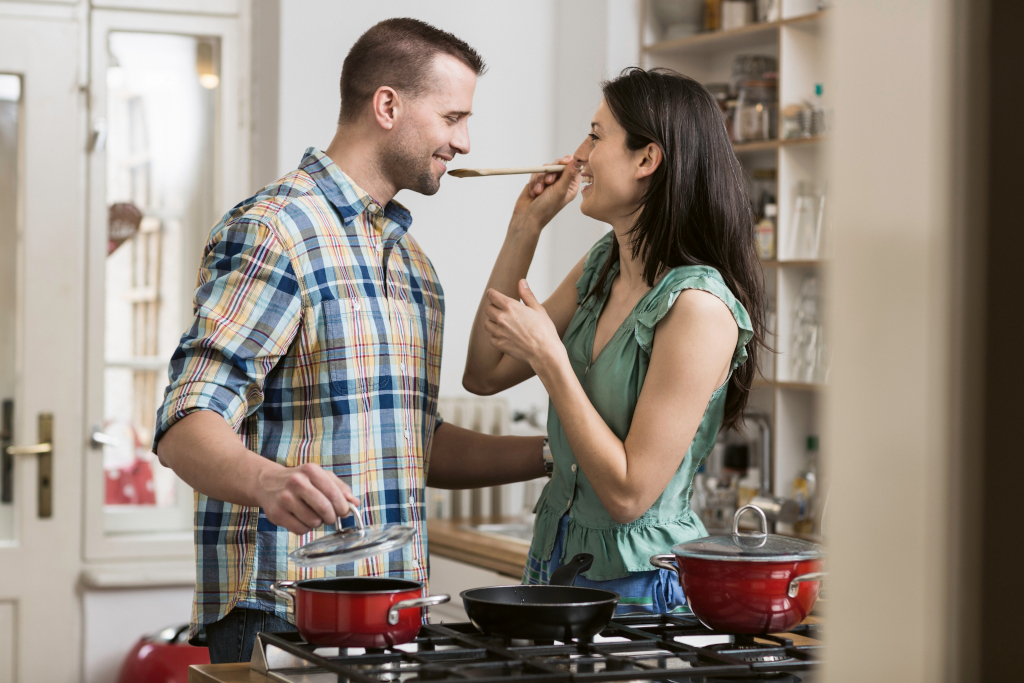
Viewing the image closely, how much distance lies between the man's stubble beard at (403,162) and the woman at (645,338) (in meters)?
0.30

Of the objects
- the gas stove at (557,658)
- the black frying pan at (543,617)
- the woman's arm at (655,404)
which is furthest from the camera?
the woman's arm at (655,404)

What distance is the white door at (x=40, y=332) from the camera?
10.8 feet

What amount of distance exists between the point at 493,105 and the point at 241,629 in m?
2.49

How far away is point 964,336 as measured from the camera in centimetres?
31

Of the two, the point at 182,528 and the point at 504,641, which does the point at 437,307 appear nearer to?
the point at 504,641

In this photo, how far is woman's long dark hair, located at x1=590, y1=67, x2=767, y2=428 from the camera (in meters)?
1.57

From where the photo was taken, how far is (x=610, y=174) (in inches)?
63.9

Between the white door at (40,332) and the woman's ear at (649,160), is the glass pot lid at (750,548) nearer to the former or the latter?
the woman's ear at (649,160)

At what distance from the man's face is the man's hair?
18mm

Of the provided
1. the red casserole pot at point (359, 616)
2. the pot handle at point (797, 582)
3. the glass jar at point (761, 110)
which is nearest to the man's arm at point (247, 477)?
the red casserole pot at point (359, 616)

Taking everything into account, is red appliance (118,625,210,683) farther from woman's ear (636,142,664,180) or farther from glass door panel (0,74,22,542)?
woman's ear (636,142,664,180)

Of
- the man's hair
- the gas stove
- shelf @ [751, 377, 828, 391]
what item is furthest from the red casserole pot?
shelf @ [751, 377, 828, 391]

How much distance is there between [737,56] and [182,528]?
2381mm

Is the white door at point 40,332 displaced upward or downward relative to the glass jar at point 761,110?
downward
